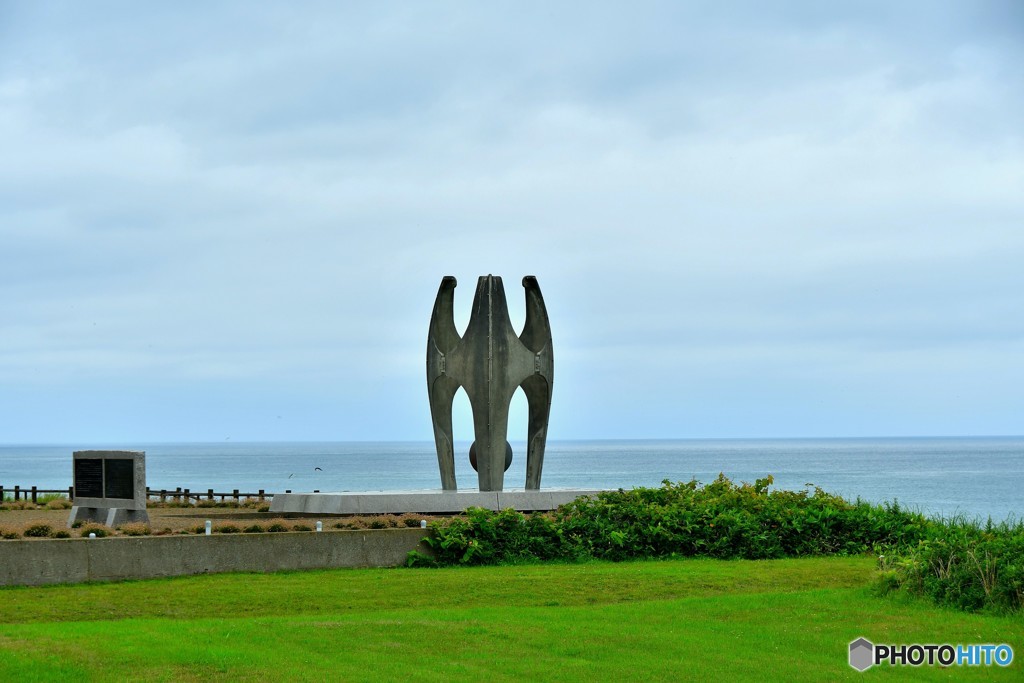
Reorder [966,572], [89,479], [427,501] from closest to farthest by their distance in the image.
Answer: [966,572], [89,479], [427,501]

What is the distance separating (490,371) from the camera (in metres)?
23.6

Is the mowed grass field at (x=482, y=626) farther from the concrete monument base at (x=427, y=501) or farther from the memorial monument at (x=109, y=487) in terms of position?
the concrete monument base at (x=427, y=501)

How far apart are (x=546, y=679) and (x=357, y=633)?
2.36 m

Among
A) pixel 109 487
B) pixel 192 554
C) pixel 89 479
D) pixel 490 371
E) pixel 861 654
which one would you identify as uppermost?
pixel 490 371

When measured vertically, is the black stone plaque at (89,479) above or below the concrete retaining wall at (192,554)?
above

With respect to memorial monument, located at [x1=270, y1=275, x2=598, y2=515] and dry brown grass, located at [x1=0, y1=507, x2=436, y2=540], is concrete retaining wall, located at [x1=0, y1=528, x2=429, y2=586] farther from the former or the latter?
memorial monument, located at [x1=270, y1=275, x2=598, y2=515]

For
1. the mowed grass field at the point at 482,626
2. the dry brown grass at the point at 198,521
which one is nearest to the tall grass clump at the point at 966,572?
the mowed grass field at the point at 482,626

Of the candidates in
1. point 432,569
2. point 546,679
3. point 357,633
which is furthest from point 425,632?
point 432,569

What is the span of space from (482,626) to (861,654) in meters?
3.50

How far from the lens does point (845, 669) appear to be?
9.63 metres

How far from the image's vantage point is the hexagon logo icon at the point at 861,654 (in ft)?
32.3

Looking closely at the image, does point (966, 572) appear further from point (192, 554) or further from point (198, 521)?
point (198, 521)

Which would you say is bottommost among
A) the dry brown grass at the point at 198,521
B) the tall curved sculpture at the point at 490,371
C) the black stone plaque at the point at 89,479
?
the dry brown grass at the point at 198,521

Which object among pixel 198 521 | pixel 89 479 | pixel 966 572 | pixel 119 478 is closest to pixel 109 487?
pixel 119 478
